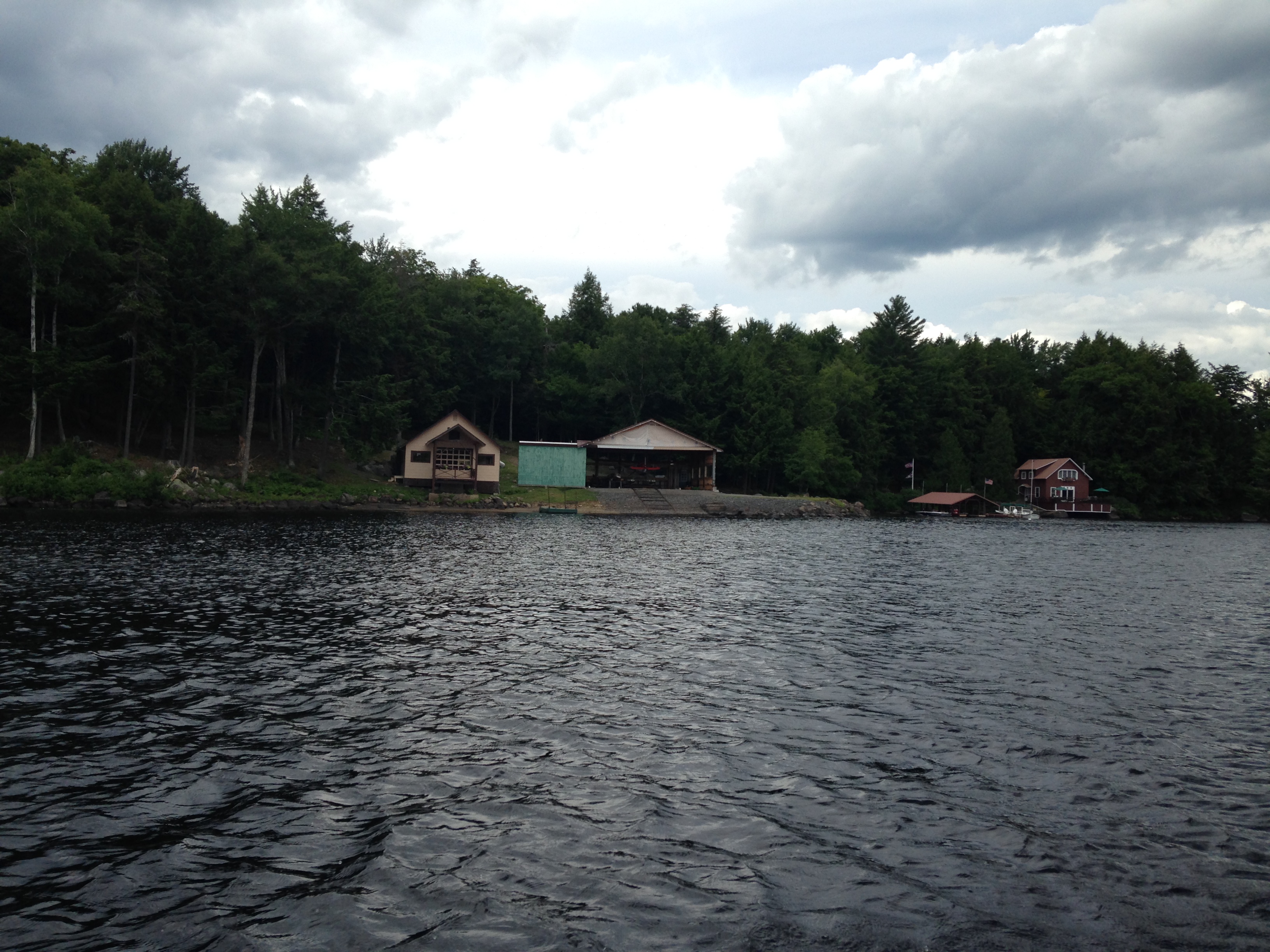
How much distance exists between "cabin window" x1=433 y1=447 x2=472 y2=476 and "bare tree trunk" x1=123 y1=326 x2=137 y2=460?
2309 centimetres

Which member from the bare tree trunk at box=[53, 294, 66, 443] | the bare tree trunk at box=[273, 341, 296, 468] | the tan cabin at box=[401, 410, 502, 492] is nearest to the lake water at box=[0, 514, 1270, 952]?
the bare tree trunk at box=[53, 294, 66, 443]

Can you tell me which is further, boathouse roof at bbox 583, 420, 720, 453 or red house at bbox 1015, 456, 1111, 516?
red house at bbox 1015, 456, 1111, 516

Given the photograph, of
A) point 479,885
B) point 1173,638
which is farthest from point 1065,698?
point 479,885

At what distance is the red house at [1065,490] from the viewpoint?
100625 mm

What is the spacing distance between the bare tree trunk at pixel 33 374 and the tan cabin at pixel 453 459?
26.8 meters

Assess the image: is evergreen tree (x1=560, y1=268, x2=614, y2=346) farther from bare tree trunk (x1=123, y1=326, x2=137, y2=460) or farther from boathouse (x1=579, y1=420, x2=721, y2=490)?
bare tree trunk (x1=123, y1=326, x2=137, y2=460)

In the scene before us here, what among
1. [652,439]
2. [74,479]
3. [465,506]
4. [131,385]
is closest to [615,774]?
[74,479]

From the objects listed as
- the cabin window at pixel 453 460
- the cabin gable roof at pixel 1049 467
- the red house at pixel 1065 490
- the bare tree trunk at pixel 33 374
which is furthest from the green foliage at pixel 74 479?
the cabin gable roof at pixel 1049 467

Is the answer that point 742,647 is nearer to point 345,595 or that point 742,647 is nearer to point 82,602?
point 345,595

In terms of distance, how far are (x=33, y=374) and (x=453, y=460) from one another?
30.2m

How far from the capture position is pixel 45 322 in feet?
176

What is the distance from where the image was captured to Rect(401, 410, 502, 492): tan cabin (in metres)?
68.8

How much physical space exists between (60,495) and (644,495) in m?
44.1

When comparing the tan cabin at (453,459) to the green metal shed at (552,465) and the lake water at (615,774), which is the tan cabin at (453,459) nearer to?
the green metal shed at (552,465)
